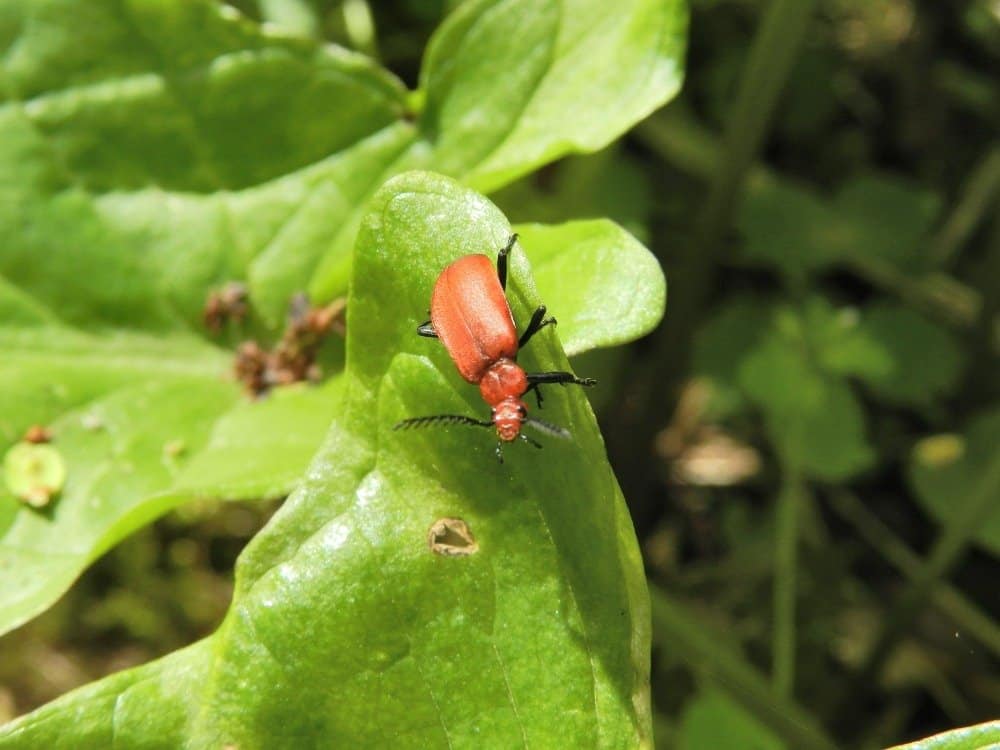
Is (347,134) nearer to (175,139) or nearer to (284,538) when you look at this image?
(175,139)

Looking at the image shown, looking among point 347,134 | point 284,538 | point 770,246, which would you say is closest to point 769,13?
point 770,246

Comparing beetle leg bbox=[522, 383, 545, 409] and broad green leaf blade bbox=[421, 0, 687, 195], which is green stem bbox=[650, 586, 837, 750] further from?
broad green leaf blade bbox=[421, 0, 687, 195]

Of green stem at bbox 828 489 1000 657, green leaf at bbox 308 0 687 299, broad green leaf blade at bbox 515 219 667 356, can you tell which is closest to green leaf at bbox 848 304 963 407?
green stem at bbox 828 489 1000 657

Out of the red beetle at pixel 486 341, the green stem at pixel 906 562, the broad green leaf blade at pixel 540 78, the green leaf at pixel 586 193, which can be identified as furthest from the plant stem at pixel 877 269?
the red beetle at pixel 486 341

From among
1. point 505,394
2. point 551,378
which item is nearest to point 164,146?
point 505,394

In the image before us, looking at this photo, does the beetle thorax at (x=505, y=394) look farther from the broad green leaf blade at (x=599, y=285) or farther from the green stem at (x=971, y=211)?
the green stem at (x=971, y=211)

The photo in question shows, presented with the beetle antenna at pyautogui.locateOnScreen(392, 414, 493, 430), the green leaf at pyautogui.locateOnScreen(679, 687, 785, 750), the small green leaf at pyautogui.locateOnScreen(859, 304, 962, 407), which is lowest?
the green leaf at pyautogui.locateOnScreen(679, 687, 785, 750)

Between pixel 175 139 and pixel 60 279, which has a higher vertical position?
pixel 175 139
